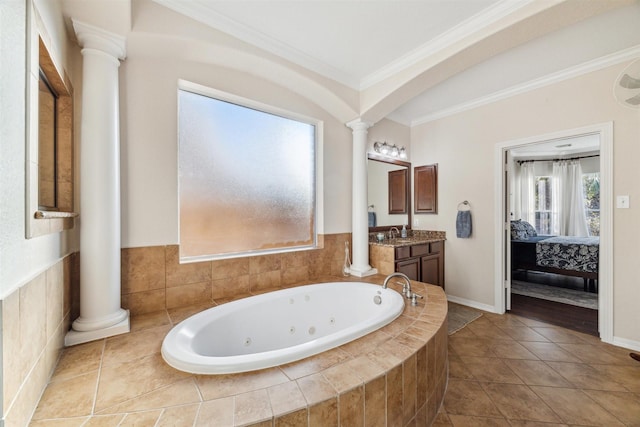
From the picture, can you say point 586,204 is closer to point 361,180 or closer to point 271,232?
point 361,180

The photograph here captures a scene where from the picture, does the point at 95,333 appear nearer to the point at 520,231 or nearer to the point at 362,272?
the point at 362,272

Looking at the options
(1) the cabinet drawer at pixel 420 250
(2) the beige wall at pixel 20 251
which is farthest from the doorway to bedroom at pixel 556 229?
(2) the beige wall at pixel 20 251

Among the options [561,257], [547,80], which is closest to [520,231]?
[561,257]

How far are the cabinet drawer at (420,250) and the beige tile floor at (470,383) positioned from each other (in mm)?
891

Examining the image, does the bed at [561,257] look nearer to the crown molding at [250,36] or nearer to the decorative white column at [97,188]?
the crown molding at [250,36]

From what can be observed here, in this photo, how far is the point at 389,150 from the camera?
358cm

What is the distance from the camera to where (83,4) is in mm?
1376

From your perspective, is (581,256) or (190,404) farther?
(581,256)

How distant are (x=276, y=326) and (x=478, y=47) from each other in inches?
101

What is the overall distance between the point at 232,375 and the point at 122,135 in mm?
1672

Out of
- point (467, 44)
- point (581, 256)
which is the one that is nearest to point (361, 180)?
point (467, 44)

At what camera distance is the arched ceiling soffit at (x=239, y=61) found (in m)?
1.74

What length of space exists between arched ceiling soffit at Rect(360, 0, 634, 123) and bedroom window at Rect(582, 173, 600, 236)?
231 inches

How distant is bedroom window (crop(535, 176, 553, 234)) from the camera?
6055 mm
